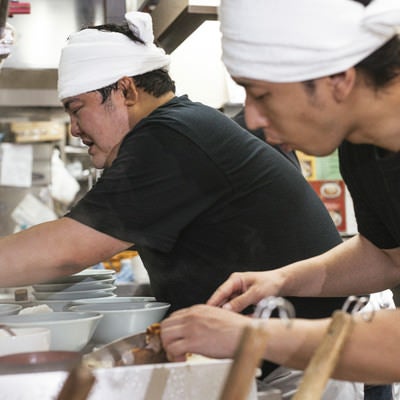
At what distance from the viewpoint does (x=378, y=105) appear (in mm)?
1177

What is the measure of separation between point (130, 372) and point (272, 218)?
0.76 meters

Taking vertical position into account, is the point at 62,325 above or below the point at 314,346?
below

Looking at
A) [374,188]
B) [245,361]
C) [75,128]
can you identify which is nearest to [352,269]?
[374,188]

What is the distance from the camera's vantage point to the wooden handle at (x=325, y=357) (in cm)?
76

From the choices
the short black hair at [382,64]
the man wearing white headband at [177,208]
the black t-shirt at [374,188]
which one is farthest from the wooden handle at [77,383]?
the man wearing white headband at [177,208]

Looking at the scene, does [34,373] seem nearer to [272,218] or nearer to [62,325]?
[62,325]

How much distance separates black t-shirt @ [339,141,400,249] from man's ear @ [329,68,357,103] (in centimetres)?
21

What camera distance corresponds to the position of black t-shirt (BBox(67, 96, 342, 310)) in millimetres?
1649

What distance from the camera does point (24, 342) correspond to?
3.68 ft

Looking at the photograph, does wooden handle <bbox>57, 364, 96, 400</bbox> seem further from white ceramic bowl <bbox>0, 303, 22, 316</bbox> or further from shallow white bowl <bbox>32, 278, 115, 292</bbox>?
shallow white bowl <bbox>32, 278, 115, 292</bbox>

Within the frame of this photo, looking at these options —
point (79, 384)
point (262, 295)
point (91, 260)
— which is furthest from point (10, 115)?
point (79, 384)

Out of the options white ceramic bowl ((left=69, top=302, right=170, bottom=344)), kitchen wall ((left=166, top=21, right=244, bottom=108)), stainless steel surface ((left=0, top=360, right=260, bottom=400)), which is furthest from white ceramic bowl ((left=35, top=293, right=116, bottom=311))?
kitchen wall ((left=166, top=21, right=244, bottom=108))

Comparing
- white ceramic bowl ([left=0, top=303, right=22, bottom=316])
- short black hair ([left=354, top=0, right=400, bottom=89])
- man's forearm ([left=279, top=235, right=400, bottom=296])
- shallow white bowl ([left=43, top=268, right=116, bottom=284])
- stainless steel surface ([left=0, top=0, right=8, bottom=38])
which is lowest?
shallow white bowl ([left=43, top=268, right=116, bottom=284])

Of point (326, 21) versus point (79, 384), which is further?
point (326, 21)
